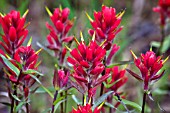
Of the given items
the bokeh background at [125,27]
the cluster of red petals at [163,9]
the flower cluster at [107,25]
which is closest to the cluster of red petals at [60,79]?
the flower cluster at [107,25]

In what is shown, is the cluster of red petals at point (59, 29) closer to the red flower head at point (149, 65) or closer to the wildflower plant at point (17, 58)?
the wildflower plant at point (17, 58)

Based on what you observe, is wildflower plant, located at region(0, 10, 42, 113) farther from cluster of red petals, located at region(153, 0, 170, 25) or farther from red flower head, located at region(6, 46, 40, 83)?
cluster of red petals, located at region(153, 0, 170, 25)

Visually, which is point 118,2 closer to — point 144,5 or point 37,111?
point 144,5

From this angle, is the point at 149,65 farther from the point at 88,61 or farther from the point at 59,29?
the point at 59,29

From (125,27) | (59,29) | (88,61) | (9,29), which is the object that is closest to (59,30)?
(59,29)

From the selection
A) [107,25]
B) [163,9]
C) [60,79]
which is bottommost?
[60,79]

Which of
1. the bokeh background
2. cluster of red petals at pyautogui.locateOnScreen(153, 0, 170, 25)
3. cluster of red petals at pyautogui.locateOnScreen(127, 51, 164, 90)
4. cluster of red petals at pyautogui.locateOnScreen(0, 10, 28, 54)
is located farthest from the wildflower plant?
the bokeh background
